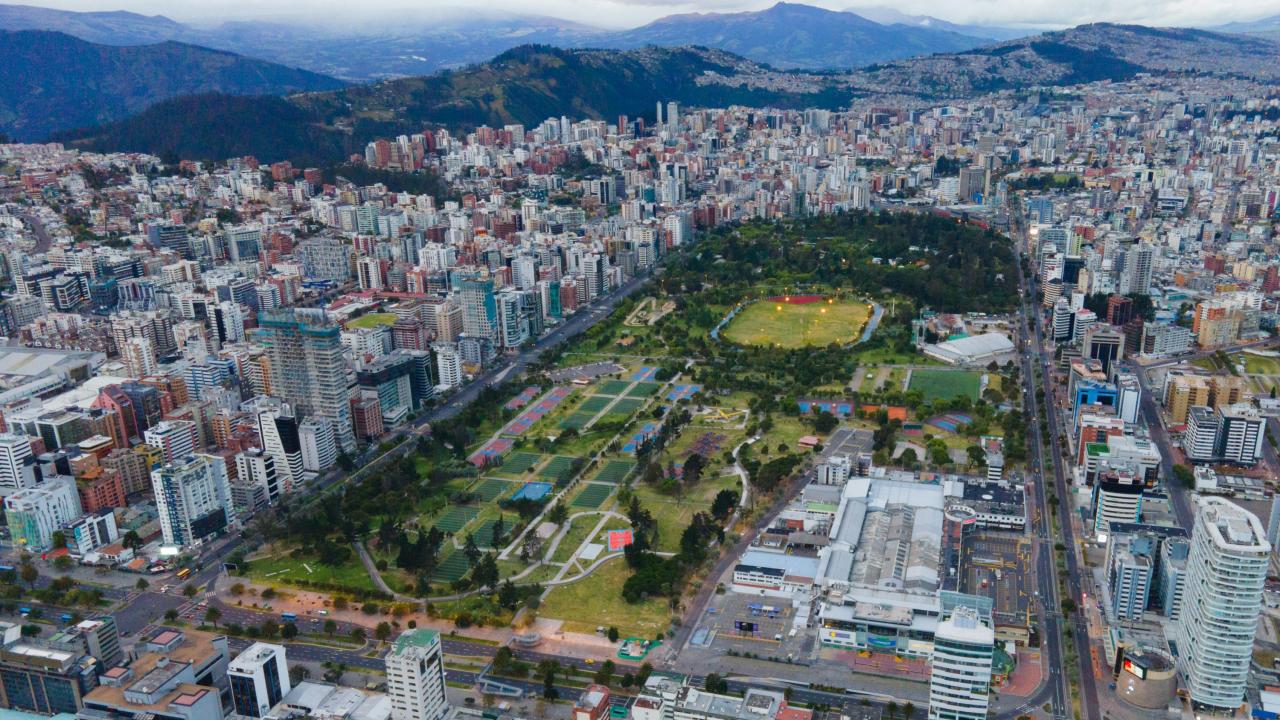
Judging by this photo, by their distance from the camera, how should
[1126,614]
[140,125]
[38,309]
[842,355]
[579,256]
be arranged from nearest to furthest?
[1126,614], [842,355], [38,309], [579,256], [140,125]

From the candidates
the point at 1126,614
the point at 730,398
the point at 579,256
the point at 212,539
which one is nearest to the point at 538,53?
the point at 579,256

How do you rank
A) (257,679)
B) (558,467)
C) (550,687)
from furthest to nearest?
(558,467) < (550,687) < (257,679)

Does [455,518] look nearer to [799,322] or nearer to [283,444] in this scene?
[283,444]

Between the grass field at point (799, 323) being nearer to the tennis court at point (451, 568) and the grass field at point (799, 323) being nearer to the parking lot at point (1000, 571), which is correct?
the parking lot at point (1000, 571)

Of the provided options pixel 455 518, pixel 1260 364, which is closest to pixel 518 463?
pixel 455 518

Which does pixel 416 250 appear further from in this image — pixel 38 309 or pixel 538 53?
pixel 538 53

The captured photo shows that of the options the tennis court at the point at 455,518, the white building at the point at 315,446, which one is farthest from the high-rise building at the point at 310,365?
the tennis court at the point at 455,518
